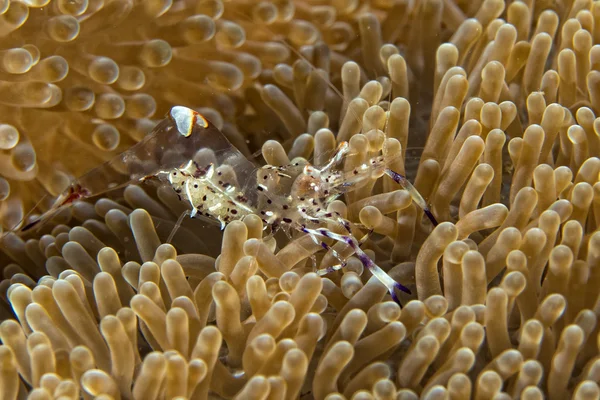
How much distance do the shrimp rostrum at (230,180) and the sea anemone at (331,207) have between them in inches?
3.0

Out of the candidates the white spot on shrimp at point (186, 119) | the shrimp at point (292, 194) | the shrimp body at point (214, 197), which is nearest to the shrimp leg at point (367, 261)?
the shrimp at point (292, 194)

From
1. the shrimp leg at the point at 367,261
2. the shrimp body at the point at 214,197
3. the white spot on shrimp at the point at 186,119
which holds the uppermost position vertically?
the shrimp leg at the point at 367,261

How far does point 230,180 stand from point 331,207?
51 centimetres

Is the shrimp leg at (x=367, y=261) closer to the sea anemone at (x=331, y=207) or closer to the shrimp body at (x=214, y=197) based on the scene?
the sea anemone at (x=331, y=207)

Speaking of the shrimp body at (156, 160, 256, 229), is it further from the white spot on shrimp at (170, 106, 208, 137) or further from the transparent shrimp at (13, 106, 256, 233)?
the white spot on shrimp at (170, 106, 208, 137)

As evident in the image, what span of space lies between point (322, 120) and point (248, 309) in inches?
40.6

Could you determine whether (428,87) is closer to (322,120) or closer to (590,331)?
(322,120)

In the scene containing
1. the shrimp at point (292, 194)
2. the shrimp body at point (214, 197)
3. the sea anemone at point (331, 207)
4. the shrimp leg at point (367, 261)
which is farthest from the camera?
the shrimp body at point (214, 197)

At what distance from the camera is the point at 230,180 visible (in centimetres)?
249

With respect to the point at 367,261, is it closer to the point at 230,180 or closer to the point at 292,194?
the point at 292,194

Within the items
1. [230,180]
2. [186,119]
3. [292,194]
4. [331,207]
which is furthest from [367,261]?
[186,119]

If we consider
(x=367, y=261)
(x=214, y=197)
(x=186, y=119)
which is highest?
(x=367, y=261)

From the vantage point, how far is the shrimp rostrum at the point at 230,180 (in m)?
2.21

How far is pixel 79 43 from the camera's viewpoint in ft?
8.02
